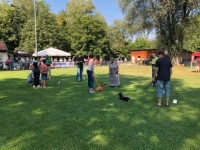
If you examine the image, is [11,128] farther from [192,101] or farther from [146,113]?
[192,101]

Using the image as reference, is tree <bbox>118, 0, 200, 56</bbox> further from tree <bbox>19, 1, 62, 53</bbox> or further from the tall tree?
tree <bbox>19, 1, 62, 53</bbox>

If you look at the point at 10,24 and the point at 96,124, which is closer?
the point at 96,124

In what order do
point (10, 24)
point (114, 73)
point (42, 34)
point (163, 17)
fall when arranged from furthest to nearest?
point (10, 24) < point (42, 34) < point (163, 17) < point (114, 73)

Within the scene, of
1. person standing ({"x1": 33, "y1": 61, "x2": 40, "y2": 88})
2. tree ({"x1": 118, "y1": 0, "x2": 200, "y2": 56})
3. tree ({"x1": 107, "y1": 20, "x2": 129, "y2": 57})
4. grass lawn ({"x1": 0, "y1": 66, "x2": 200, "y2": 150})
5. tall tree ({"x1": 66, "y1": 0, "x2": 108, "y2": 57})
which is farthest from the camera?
tree ({"x1": 107, "y1": 20, "x2": 129, "y2": 57})

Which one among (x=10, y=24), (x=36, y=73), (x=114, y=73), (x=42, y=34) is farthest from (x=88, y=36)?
(x=36, y=73)

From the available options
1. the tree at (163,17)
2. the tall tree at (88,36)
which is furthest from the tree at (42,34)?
the tree at (163,17)

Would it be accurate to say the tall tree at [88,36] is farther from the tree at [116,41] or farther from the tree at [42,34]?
the tree at [116,41]

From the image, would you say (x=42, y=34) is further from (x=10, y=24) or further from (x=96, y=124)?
(x=96, y=124)

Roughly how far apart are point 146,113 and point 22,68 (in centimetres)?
2195

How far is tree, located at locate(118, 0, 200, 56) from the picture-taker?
87.1 feet

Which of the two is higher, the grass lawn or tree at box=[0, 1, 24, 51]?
tree at box=[0, 1, 24, 51]

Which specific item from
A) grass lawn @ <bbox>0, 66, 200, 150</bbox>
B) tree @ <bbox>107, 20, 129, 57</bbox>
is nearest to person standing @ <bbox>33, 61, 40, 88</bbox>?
grass lawn @ <bbox>0, 66, 200, 150</bbox>

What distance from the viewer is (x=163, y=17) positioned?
2727cm

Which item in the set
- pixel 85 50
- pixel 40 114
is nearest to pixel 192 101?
pixel 40 114
